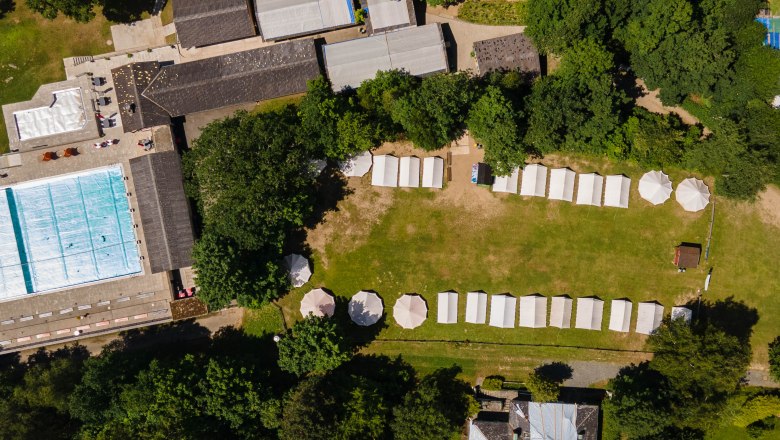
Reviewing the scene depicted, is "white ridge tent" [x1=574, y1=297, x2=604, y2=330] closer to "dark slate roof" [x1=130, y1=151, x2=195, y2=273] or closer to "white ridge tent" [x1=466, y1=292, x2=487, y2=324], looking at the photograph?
"white ridge tent" [x1=466, y1=292, x2=487, y2=324]

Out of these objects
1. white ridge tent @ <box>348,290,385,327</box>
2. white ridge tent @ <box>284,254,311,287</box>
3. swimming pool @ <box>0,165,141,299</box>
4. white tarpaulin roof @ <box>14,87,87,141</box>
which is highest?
white tarpaulin roof @ <box>14,87,87,141</box>

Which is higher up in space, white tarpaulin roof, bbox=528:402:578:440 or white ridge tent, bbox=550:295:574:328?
white ridge tent, bbox=550:295:574:328

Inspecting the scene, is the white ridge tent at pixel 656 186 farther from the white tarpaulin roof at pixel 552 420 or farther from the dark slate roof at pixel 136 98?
the dark slate roof at pixel 136 98

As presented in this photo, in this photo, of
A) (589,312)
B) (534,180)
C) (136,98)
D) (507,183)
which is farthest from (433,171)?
(136,98)

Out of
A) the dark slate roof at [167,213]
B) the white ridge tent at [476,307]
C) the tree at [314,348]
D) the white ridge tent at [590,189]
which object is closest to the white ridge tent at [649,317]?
the white ridge tent at [590,189]

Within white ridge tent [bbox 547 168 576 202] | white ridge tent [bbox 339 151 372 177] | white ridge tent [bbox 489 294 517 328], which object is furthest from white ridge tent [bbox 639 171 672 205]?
white ridge tent [bbox 339 151 372 177]

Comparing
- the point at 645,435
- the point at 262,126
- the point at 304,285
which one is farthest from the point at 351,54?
the point at 645,435

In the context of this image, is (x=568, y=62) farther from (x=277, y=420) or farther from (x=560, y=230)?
(x=277, y=420)
